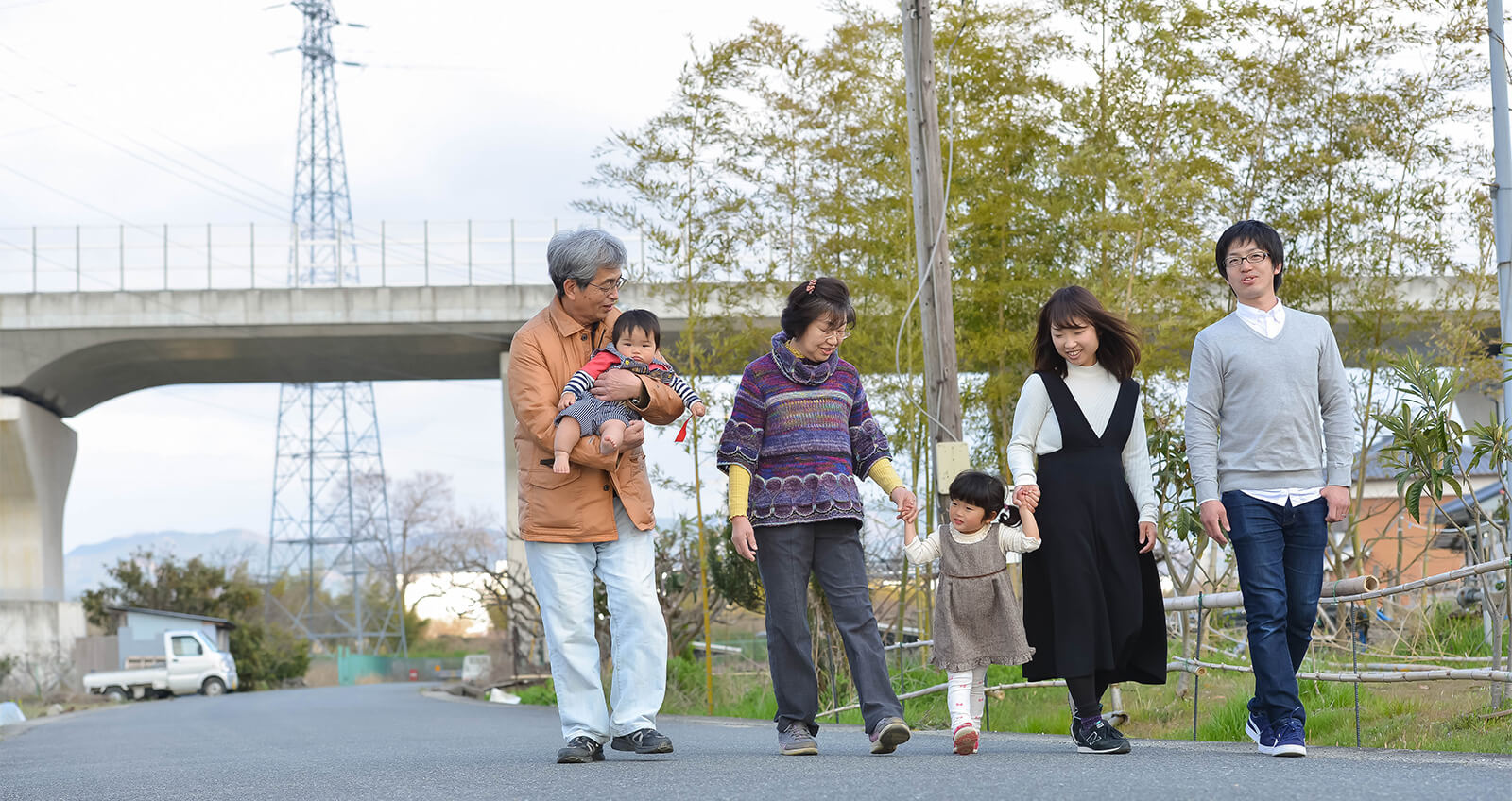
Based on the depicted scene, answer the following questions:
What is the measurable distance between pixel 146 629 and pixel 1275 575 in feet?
111

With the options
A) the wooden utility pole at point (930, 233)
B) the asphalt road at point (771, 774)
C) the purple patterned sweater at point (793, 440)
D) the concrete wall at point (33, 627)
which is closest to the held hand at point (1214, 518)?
the asphalt road at point (771, 774)

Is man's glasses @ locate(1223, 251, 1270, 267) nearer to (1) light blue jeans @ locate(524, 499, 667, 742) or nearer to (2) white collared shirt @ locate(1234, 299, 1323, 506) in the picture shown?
(2) white collared shirt @ locate(1234, 299, 1323, 506)

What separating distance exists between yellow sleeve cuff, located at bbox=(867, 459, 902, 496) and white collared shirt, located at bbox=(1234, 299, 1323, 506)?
3.66ft

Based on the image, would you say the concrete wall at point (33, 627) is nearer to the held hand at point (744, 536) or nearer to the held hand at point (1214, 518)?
the held hand at point (744, 536)

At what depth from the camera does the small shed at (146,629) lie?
31.7 m

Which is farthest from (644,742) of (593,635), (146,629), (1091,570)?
(146,629)

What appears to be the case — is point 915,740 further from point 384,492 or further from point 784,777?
point 384,492

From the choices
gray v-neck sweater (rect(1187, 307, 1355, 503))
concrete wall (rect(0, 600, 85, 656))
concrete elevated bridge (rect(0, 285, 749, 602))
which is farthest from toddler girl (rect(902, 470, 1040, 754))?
concrete wall (rect(0, 600, 85, 656))

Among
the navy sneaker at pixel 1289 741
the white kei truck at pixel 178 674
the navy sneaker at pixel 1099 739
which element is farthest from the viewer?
the white kei truck at pixel 178 674

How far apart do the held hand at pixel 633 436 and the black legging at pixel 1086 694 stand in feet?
5.09

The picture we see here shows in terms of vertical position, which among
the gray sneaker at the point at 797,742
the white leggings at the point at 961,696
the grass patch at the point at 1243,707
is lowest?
the grass patch at the point at 1243,707

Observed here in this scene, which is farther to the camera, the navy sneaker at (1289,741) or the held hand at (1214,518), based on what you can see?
the held hand at (1214,518)

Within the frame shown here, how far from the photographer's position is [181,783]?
465cm

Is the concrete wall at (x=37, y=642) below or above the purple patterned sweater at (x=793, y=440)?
below
